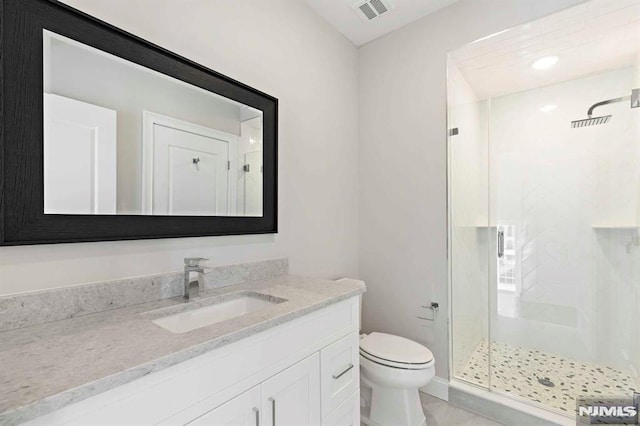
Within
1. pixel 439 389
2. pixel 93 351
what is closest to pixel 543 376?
pixel 439 389

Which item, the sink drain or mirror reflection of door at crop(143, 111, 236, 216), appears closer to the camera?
mirror reflection of door at crop(143, 111, 236, 216)

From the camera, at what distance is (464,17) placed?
1.97 meters

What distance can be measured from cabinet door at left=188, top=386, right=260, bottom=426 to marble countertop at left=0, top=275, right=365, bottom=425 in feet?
0.58

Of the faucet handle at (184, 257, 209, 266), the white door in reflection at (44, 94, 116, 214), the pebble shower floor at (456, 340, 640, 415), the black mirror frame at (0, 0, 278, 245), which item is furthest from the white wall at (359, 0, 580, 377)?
the white door in reflection at (44, 94, 116, 214)

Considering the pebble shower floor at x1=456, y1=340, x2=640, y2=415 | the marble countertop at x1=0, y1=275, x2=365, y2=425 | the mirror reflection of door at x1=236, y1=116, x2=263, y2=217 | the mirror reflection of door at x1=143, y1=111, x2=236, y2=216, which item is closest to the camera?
the marble countertop at x1=0, y1=275, x2=365, y2=425

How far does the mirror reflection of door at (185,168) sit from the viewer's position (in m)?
1.20

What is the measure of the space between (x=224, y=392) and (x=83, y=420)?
325 mm

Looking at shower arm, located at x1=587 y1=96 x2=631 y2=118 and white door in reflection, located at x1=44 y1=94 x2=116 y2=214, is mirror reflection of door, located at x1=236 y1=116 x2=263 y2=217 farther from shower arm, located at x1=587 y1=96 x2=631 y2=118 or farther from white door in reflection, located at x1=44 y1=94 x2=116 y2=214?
shower arm, located at x1=587 y1=96 x2=631 y2=118

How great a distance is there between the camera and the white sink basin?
109 centimetres

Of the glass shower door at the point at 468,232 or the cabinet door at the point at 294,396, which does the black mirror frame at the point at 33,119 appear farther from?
the glass shower door at the point at 468,232

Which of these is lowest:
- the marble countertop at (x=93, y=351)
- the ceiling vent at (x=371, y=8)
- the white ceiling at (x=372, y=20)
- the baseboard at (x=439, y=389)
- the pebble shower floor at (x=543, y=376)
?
the baseboard at (x=439, y=389)

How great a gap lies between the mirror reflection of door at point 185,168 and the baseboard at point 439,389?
1.78 metres

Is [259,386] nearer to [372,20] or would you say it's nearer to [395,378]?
[395,378]

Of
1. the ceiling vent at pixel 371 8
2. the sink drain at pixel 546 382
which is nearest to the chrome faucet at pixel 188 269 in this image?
the ceiling vent at pixel 371 8
